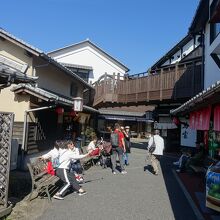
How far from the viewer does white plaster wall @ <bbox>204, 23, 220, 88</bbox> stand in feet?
47.7

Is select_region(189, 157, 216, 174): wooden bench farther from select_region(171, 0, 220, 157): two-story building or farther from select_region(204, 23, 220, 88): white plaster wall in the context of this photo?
select_region(204, 23, 220, 88): white plaster wall

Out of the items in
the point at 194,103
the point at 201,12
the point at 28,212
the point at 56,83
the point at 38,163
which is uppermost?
the point at 201,12

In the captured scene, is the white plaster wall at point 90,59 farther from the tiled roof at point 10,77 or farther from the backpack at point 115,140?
the tiled roof at point 10,77

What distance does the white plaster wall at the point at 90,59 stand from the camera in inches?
1396

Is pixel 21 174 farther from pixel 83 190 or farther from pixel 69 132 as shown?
pixel 69 132

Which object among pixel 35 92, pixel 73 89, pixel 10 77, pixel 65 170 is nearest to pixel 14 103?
pixel 35 92

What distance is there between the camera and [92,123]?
29625 mm

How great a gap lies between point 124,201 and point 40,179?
7.19 ft

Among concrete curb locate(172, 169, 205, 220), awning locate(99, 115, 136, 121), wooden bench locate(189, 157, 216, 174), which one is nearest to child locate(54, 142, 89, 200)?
concrete curb locate(172, 169, 205, 220)

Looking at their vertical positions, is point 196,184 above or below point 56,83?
below

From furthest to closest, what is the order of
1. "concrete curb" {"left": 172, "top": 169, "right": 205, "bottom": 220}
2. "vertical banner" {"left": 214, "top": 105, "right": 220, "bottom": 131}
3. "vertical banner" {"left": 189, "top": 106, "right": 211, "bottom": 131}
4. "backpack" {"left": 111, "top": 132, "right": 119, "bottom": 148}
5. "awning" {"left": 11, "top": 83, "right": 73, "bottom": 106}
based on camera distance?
"backpack" {"left": 111, "top": 132, "right": 119, "bottom": 148}
"awning" {"left": 11, "top": 83, "right": 73, "bottom": 106}
"vertical banner" {"left": 189, "top": 106, "right": 211, "bottom": 131}
"vertical banner" {"left": 214, "top": 105, "right": 220, "bottom": 131}
"concrete curb" {"left": 172, "top": 169, "right": 205, "bottom": 220}

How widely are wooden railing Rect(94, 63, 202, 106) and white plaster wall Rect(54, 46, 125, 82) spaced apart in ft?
29.1

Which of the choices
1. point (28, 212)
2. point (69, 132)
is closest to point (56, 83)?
point (69, 132)

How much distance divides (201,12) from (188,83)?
3877mm
